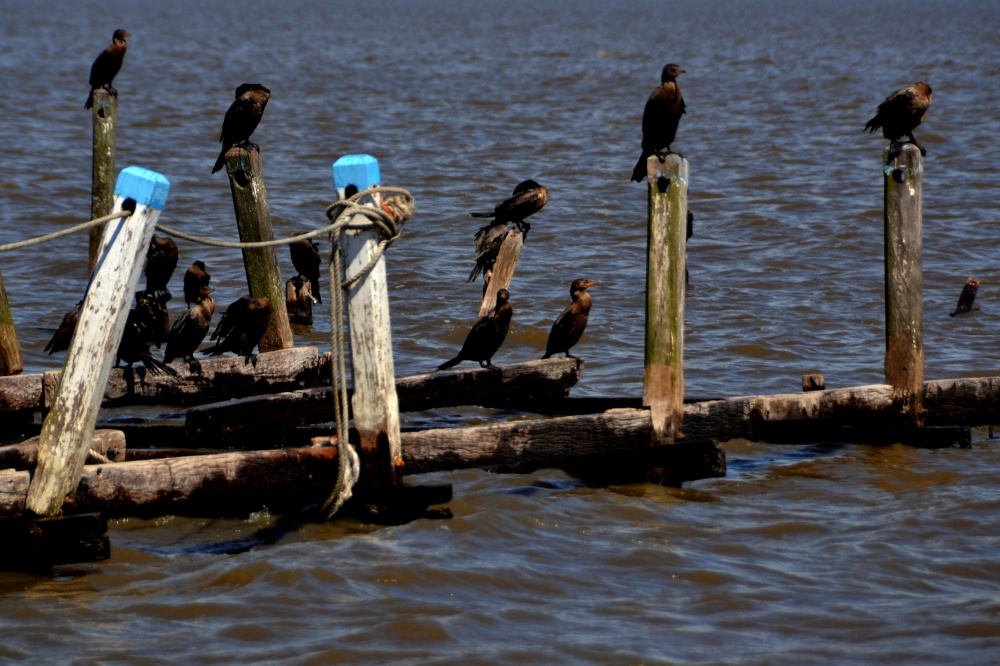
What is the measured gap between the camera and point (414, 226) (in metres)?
15.9

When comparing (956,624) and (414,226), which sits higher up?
(414,226)

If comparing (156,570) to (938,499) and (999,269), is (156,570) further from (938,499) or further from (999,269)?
(999,269)

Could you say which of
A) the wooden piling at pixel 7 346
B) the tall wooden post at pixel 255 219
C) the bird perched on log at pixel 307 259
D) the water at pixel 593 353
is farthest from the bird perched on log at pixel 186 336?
the bird perched on log at pixel 307 259

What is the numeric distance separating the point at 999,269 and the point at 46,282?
29.3 ft

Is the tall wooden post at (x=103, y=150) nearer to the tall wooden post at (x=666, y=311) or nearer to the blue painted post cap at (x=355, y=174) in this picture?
the blue painted post cap at (x=355, y=174)

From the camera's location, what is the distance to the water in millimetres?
5715

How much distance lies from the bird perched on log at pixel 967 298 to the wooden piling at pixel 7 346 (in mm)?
7539

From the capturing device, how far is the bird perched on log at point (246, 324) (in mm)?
A: 8062

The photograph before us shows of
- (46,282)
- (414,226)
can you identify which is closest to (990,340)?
(414,226)

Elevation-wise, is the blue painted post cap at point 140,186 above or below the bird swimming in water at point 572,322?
above

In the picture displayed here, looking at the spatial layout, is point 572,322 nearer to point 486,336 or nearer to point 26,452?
point 486,336

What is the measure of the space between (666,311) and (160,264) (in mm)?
3544

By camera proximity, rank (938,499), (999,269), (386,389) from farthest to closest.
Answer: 1. (999,269)
2. (938,499)
3. (386,389)

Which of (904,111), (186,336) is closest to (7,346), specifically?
(186,336)
